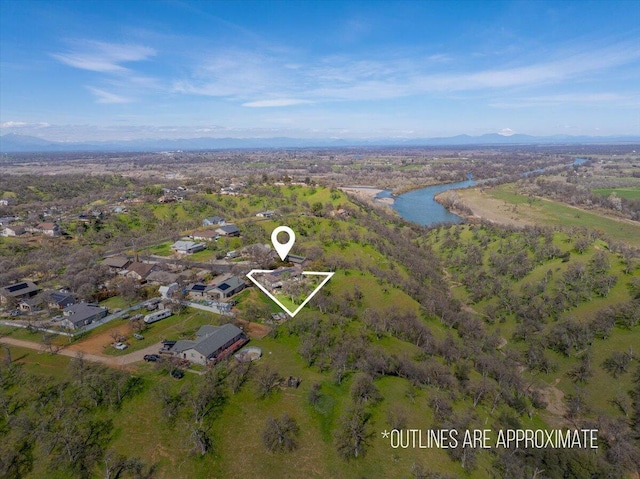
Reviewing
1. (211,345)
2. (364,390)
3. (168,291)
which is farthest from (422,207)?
(211,345)

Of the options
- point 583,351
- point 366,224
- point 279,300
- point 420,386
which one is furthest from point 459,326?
point 366,224

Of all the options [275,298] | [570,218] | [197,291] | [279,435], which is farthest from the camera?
[570,218]

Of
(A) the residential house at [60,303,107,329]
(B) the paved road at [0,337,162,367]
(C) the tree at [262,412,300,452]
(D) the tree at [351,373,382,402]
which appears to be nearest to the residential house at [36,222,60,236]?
(A) the residential house at [60,303,107,329]

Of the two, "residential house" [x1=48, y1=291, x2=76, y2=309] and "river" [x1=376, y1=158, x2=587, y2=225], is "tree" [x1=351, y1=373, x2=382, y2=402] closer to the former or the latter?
"residential house" [x1=48, y1=291, x2=76, y2=309]

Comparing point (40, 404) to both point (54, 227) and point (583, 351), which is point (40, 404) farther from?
point (54, 227)

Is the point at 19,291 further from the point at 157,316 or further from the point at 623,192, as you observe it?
the point at 623,192

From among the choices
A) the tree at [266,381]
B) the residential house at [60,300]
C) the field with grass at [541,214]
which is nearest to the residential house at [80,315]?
the residential house at [60,300]
